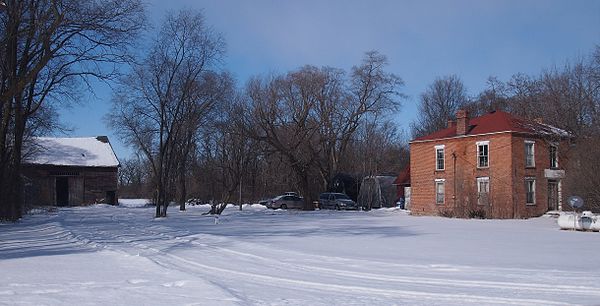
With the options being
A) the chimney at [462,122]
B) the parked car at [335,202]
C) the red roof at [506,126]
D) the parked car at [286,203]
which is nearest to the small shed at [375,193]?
the parked car at [335,202]

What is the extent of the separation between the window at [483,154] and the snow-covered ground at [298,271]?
2003 centimetres

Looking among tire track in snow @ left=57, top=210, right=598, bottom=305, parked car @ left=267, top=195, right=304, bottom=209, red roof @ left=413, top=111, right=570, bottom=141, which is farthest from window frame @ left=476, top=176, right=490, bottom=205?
tire track in snow @ left=57, top=210, right=598, bottom=305

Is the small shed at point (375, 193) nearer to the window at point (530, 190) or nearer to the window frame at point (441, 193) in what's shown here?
the window frame at point (441, 193)

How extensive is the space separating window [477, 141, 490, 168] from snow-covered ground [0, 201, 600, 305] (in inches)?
789

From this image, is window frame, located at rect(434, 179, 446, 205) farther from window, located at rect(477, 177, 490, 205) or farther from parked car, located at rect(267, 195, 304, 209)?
parked car, located at rect(267, 195, 304, 209)

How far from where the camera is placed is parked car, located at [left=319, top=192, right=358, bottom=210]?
182 feet

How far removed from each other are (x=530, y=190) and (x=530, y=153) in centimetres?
248

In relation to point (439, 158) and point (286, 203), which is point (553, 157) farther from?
point (286, 203)

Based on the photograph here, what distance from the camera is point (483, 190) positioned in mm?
39781

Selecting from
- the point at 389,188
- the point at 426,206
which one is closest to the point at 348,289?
the point at 426,206

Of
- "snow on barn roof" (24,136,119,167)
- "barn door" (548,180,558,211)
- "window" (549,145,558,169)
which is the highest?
"snow on barn roof" (24,136,119,167)

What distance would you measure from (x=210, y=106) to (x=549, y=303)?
33.3 metres

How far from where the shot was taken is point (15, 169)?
32625 mm

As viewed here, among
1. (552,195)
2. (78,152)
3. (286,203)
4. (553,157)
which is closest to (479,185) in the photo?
(552,195)
